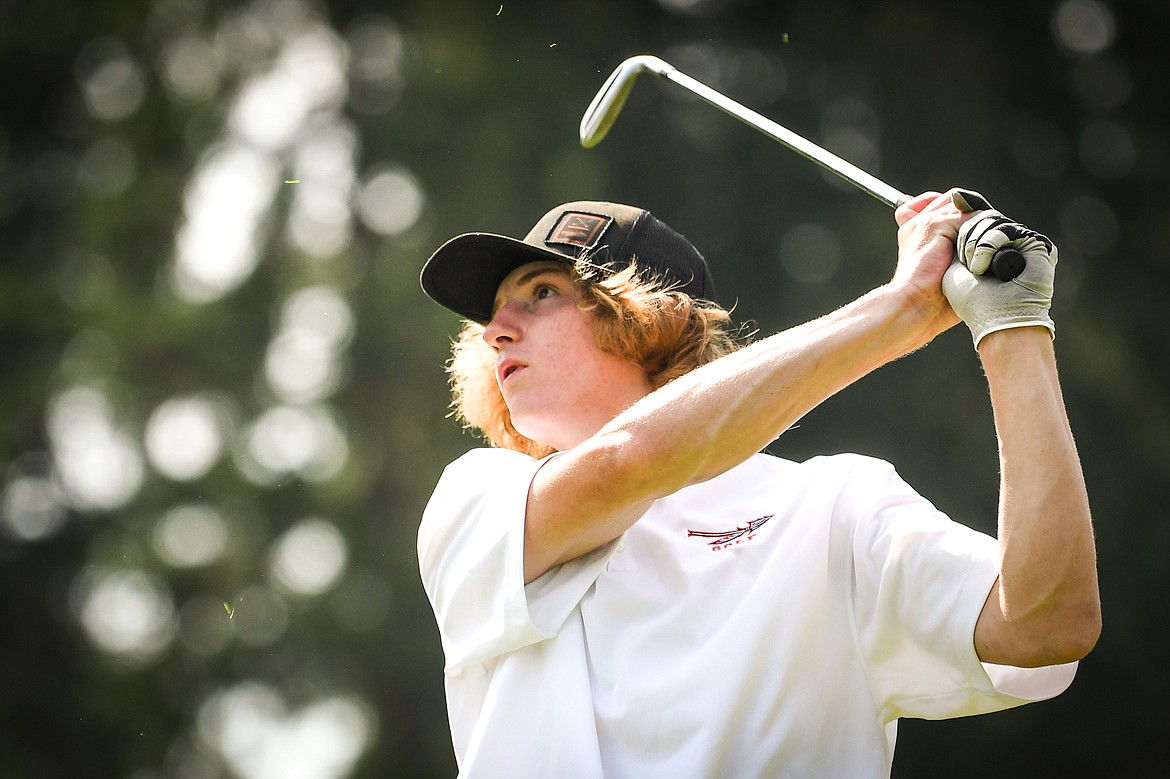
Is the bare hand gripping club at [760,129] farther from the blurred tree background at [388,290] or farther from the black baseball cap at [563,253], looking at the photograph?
the blurred tree background at [388,290]

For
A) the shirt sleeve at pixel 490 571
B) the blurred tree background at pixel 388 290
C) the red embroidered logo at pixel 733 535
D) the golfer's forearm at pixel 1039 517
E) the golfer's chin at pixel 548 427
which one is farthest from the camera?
the blurred tree background at pixel 388 290

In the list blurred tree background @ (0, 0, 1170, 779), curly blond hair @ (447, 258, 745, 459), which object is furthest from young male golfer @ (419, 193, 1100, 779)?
blurred tree background @ (0, 0, 1170, 779)

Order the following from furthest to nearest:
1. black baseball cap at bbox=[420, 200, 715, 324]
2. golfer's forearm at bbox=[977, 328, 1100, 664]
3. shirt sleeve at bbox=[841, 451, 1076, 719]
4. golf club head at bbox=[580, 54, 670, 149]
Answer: golf club head at bbox=[580, 54, 670, 149] → black baseball cap at bbox=[420, 200, 715, 324] → shirt sleeve at bbox=[841, 451, 1076, 719] → golfer's forearm at bbox=[977, 328, 1100, 664]

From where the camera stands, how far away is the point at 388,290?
7707 mm

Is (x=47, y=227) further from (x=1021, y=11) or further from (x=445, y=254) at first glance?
(x=445, y=254)

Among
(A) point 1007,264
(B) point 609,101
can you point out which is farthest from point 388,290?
(A) point 1007,264

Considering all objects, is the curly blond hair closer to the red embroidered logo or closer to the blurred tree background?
the red embroidered logo

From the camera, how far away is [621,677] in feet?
6.48

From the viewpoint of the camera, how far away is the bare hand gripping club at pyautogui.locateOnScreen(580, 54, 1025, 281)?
1771mm

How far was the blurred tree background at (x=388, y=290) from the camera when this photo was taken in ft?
19.9

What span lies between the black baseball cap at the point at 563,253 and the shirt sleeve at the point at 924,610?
76 centimetres

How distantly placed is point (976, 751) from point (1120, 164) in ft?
9.80

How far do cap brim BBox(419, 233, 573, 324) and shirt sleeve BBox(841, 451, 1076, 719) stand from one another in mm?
832

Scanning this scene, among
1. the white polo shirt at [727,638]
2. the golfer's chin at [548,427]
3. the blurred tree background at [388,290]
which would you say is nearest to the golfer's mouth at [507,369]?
the golfer's chin at [548,427]
